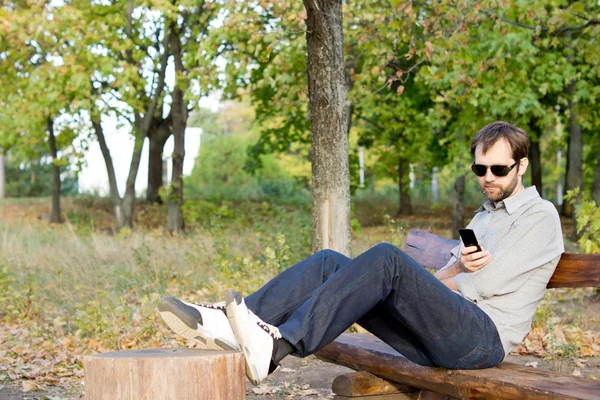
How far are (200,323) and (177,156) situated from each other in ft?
43.7

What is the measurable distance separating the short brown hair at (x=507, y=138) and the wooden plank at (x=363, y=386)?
142 cm

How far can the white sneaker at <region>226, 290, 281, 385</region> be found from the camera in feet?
11.4

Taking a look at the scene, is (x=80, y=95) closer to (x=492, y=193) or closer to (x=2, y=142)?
(x=2, y=142)

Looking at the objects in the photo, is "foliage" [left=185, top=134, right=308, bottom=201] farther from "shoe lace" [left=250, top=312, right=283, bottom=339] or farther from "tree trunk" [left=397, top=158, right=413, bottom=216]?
"shoe lace" [left=250, top=312, right=283, bottom=339]

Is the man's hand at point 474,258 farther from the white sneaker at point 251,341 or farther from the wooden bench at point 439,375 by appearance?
the white sneaker at point 251,341

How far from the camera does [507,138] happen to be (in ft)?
12.9

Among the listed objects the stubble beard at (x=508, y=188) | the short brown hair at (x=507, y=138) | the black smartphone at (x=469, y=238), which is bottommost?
the black smartphone at (x=469, y=238)

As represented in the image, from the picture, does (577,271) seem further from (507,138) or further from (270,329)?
(270,329)

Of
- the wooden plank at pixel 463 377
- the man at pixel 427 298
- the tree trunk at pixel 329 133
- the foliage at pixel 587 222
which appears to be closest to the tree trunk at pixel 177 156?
the foliage at pixel 587 222

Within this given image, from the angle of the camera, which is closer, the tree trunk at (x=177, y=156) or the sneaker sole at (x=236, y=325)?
the sneaker sole at (x=236, y=325)

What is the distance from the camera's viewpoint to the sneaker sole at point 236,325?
3430mm

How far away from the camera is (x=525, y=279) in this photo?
3.86 metres

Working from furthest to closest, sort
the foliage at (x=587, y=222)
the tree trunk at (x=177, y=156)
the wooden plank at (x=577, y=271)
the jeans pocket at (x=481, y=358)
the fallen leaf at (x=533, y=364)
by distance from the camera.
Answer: the tree trunk at (x=177, y=156) < the foliage at (x=587, y=222) < the fallen leaf at (x=533, y=364) < the wooden plank at (x=577, y=271) < the jeans pocket at (x=481, y=358)

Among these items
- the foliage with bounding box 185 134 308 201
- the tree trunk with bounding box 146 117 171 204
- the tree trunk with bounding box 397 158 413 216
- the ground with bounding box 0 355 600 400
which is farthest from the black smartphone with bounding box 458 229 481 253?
the foliage with bounding box 185 134 308 201
